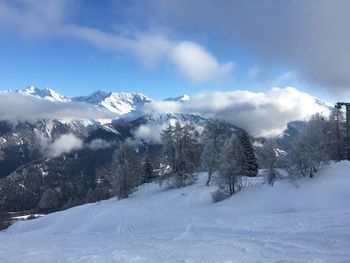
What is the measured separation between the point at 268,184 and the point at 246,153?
15.7 m

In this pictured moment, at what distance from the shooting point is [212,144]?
6650cm

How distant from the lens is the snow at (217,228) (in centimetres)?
2314

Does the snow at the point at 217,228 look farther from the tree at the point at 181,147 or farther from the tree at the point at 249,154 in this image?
the tree at the point at 249,154

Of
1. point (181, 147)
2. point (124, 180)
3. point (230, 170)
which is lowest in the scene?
point (124, 180)

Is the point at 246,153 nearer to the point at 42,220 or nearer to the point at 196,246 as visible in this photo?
the point at 42,220

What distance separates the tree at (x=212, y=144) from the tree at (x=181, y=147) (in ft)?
13.6

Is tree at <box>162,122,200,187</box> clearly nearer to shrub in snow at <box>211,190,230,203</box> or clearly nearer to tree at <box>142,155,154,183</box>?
tree at <box>142,155,154,183</box>

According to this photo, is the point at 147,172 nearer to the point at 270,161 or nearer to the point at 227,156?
the point at 227,156

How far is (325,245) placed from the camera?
2216cm

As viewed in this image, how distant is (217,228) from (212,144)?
32.5 m

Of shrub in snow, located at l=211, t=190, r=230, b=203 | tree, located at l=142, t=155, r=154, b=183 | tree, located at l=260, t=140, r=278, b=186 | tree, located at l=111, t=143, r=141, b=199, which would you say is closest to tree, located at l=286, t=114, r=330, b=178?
tree, located at l=260, t=140, r=278, b=186

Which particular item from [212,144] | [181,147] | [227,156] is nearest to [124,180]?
[181,147]

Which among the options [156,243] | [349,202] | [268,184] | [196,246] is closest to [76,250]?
[156,243]

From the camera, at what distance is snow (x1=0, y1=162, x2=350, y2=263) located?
75.9ft
